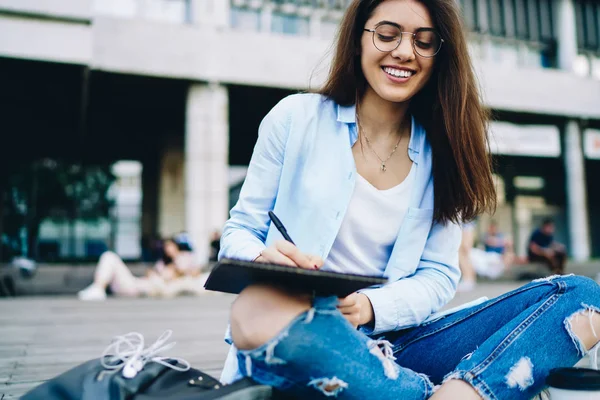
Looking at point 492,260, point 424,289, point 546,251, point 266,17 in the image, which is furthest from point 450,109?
point 266,17

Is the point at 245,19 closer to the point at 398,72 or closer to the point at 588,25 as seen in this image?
the point at 588,25

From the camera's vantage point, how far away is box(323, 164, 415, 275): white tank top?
1.73 m

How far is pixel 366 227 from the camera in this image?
1743mm

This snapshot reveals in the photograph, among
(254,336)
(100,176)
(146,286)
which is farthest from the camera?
(100,176)

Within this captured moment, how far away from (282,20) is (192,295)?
8.90m

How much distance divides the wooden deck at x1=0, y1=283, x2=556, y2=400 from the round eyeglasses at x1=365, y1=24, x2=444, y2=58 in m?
1.60

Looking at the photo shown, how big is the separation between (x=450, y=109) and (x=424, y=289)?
64 centimetres

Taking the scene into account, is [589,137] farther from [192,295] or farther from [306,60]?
[192,295]

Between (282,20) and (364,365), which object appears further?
(282,20)

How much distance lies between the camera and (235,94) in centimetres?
1376

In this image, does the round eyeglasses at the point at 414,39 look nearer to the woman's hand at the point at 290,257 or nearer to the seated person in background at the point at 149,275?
the woman's hand at the point at 290,257

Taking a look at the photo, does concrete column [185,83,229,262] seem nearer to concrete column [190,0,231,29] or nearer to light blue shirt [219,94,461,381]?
concrete column [190,0,231,29]

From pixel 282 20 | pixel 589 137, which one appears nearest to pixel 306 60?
pixel 282 20

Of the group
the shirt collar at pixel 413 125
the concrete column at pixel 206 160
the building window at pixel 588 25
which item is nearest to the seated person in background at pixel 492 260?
the concrete column at pixel 206 160
